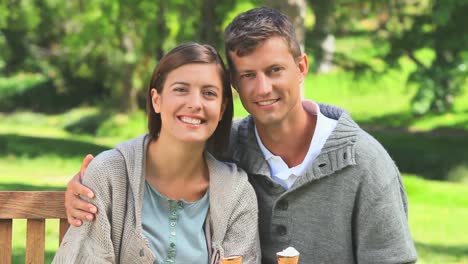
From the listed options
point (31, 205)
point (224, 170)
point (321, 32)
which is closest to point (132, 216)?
point (224, 170)

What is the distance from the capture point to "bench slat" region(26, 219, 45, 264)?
13.4 ft

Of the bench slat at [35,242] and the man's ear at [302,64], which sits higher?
the man's ear at [302,64]

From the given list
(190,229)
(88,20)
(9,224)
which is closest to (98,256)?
(190,229)

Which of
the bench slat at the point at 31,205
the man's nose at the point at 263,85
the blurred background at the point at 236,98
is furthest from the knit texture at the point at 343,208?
the blurred background at the point at 236,98

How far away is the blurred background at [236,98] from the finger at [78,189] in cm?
387

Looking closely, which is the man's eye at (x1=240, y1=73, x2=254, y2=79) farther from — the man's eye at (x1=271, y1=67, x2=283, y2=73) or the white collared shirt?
the white collared shirt

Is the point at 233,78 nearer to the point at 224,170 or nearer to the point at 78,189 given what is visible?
the point at 224,170

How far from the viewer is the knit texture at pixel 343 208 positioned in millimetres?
3814

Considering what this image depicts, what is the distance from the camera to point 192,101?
3.64m

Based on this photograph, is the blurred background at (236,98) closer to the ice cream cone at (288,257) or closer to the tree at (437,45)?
the tree at (437,45)

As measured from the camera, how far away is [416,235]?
425 inches

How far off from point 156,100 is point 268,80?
0.49 meters

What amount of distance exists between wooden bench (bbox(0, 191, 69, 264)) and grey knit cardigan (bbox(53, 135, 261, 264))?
1.31 ft

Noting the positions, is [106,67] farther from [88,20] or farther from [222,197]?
[222,197]
